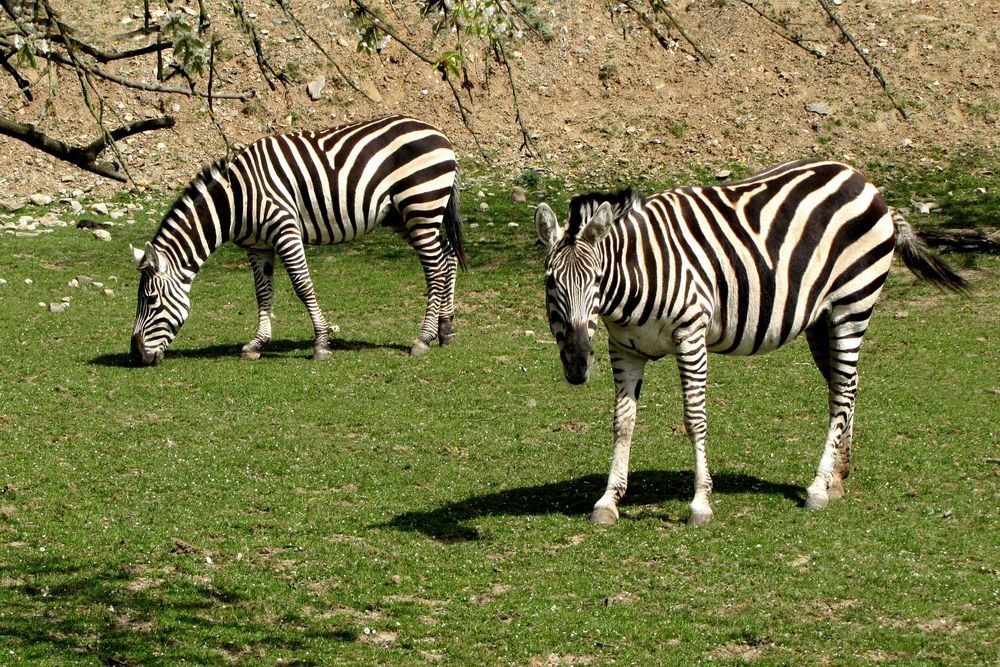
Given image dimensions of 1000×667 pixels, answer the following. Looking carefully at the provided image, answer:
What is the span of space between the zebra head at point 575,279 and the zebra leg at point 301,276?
22.4 ft

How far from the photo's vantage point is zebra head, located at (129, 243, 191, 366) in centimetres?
1545

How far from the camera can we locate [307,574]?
9258mm

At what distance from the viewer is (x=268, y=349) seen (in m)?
16.6

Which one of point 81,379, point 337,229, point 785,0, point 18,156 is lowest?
point 81,379

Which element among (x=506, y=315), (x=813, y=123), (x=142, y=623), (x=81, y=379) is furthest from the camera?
(x=813, y=123)

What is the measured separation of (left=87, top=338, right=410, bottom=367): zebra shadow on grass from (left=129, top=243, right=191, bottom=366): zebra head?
1.15 ft

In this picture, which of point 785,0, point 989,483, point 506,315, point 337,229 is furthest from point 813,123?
point 989,483

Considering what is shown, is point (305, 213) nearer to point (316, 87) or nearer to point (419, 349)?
point (419, 349)

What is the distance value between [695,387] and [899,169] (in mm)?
15856

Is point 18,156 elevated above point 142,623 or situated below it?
above

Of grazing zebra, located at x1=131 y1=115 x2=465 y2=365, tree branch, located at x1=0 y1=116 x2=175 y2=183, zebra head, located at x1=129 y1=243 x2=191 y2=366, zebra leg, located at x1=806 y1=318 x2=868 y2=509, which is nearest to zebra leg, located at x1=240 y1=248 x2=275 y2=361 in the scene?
grazing zebra, located at x1=131 y1=115 x2=465 y2=365

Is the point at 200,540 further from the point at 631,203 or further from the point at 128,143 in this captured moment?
the point at 128,143

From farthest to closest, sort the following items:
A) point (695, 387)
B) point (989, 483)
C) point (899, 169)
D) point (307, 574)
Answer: point (899, 169), point (989, 483), point (695, 387), point (307, 574)

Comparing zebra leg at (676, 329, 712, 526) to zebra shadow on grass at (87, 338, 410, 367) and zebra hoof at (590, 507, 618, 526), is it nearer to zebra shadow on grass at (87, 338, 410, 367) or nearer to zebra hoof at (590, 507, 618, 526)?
zebra hoof at (590, 507, 618, 526)
